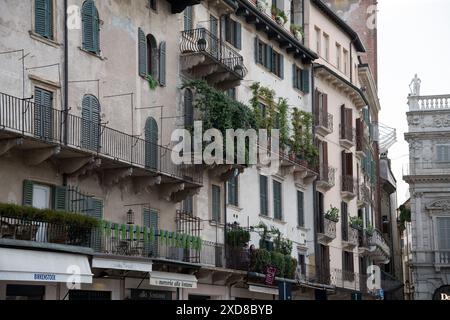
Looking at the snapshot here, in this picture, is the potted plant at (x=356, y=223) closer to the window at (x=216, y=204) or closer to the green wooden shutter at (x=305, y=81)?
the green wooden shutter at (x=305, y=81)

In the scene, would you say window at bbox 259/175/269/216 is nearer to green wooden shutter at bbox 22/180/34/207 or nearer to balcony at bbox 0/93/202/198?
balcony at bbox 0/93/202/198

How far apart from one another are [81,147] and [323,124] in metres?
24.4

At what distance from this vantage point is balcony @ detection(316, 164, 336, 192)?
4605cm

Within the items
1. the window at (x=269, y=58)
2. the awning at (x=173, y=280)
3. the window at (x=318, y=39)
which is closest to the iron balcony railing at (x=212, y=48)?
the window at (x=269, y=58)

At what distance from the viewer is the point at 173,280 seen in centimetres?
2858

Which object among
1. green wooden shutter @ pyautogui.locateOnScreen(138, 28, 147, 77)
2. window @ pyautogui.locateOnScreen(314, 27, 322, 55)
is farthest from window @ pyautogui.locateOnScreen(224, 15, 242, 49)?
window @ pyautogui.locateOnScreen(314, 27, 322, 55)

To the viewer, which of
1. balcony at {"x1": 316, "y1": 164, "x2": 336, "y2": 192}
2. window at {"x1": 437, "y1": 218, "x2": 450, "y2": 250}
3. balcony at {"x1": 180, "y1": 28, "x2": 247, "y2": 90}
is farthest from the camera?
window at {"x1": 437, "y1": 218, "x2": 450, "y2": 250}

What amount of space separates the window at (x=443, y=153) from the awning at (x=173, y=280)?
47889mm

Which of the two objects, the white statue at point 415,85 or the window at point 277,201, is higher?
the white statue at point 415,85

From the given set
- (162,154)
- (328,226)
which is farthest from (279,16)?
(162,154)

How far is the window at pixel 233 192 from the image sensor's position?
118 feet

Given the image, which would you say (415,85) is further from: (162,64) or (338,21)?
(162,64)

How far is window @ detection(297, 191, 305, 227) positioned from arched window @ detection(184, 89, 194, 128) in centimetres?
1272
